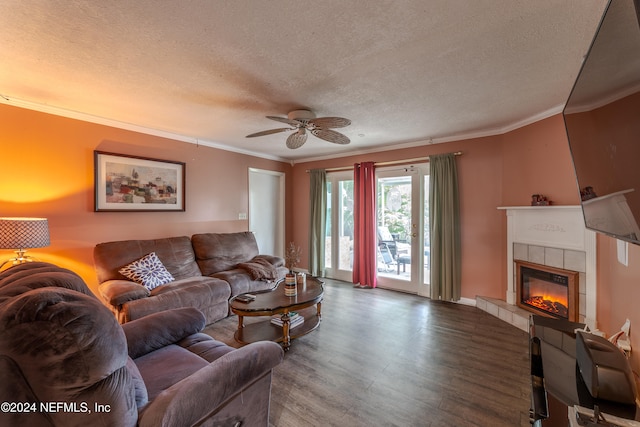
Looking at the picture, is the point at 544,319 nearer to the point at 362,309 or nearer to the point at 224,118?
the point at 362,309

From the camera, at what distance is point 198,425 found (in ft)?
3.53

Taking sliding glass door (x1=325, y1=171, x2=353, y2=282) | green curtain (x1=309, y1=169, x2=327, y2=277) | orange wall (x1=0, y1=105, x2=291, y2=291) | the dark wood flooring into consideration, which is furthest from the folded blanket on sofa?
sliding glass door (x1=325, y1=171, x2=353, y2=282)

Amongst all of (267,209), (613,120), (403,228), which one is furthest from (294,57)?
(267,209)

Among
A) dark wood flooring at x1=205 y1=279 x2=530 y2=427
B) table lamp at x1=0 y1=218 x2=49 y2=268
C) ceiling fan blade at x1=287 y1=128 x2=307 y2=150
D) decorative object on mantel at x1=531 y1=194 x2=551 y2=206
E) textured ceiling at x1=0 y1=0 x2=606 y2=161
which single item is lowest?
dark wood flooring at x1=205 y1=279 x2=530 y2=427

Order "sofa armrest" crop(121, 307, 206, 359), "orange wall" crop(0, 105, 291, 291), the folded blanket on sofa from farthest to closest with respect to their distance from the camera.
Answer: the folded blanket on sofa, "orange wall" crop(0, 105, 291, 291), "sofa armrest" crop(121, 307, 206, 359)

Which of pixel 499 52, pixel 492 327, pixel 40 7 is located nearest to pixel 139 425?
pixel 40 7

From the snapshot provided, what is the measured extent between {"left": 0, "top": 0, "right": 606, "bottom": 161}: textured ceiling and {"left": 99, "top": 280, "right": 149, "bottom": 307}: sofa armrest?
1.89m

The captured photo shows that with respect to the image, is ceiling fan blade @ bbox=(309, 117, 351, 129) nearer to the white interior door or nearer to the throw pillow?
the throw pillow

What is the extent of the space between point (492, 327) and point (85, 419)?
3.54m

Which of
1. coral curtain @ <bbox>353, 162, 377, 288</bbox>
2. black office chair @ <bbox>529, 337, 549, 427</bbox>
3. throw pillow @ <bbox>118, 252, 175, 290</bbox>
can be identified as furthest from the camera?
coral curtain @ <bbox>353, 162, 377, 288</bbox>

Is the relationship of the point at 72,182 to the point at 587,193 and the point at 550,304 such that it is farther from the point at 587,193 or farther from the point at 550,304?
the point at 550,304

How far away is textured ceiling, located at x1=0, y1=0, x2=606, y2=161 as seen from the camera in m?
1.44

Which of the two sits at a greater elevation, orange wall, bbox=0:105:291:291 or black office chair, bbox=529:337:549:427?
orange wall, bbox=0:105:291:291

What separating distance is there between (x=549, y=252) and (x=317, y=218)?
3.50 m
